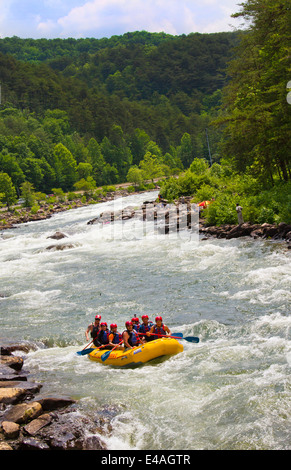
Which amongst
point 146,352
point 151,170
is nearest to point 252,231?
point 146,352

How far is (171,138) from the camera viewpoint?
168 metres

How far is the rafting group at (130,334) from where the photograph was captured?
11.0 meters

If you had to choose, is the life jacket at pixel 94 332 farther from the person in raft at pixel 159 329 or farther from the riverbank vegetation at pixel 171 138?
the riverbank vegetation at pixel 171 138

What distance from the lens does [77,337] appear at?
A: 12570mm

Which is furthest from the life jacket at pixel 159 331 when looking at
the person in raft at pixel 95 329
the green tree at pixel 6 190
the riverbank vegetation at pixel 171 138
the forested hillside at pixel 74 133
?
the forested hillside at pixel 74 133

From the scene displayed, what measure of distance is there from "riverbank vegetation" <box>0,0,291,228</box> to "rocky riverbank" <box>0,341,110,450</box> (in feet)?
49.4

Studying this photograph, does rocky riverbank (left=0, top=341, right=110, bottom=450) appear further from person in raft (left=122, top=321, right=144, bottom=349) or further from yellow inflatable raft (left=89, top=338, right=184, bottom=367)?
person in raft (left=122, top=321, right=144, bottom=349)

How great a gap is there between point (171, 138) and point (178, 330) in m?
162

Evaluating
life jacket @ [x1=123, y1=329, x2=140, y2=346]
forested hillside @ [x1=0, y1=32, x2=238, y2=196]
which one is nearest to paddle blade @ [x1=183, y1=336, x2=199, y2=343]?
life jacket @ [x1=123, y1=329, x2=140, y2=346]

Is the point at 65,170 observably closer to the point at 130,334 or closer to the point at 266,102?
the point at 266,102

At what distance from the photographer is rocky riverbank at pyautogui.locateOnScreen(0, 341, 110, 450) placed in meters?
6.93
